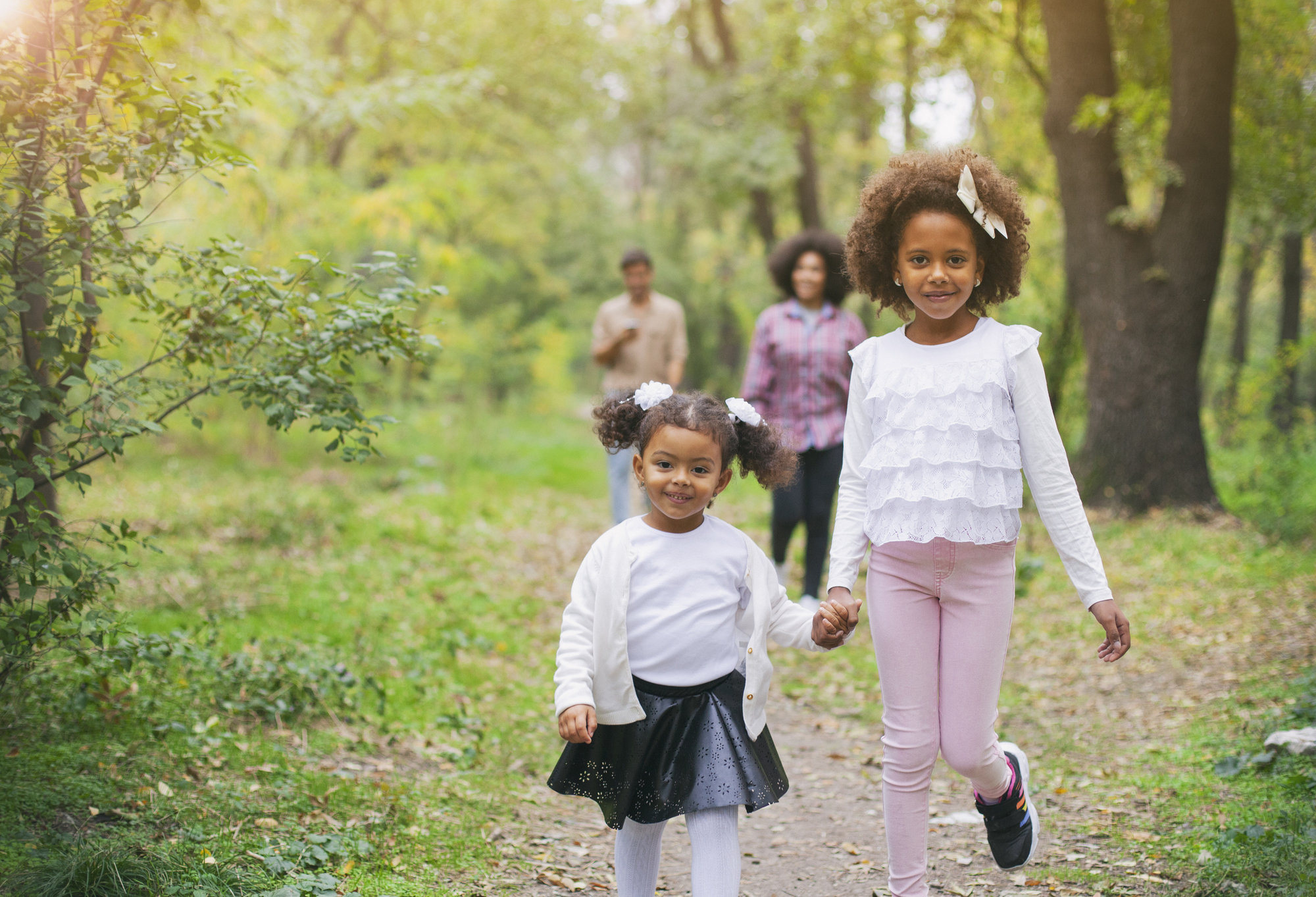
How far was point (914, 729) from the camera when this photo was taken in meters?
2.77

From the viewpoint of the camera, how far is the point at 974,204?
2771mm

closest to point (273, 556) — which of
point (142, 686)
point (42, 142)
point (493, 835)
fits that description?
point (142, 686)

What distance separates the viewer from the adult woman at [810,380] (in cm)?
618

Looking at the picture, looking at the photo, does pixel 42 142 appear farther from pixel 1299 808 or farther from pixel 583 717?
pixel 1299 808

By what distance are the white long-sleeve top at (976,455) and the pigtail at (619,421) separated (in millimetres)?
624

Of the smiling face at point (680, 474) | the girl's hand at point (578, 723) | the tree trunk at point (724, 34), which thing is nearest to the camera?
the girl's hand at point (578, 723)

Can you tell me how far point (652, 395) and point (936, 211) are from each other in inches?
36.6

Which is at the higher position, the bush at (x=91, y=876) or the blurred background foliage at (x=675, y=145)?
the blurred background foliage at (x=675, y=145)

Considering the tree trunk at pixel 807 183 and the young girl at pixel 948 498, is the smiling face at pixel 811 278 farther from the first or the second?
the tree trunk at pixel 807 183

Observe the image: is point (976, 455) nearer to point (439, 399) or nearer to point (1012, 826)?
point (1012, 826)

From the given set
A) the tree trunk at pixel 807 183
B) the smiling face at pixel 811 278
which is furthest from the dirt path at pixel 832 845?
the tree trunk at pixel 807 183

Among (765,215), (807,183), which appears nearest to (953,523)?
(807,183)

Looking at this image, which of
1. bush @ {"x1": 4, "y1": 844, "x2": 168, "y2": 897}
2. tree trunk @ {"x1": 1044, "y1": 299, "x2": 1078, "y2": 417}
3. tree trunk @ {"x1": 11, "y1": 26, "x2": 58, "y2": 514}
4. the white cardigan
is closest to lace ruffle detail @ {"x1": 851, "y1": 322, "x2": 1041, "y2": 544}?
the white cardigan

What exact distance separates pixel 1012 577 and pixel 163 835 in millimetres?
2570
